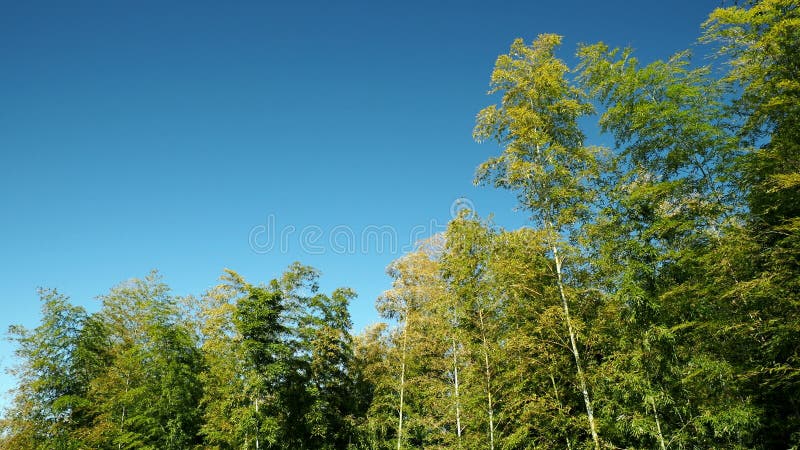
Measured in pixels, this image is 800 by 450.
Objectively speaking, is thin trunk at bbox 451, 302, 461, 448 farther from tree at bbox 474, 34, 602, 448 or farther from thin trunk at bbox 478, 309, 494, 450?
tree at bbox 474, 34, 602, 448

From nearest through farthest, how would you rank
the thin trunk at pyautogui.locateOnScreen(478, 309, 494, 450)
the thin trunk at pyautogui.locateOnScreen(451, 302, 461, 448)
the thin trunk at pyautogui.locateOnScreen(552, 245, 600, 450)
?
1. the thin trunk at pyautogui.locateOnScreen(552, 245, 600, 450)
2. the thin trunk at pyautogui.locateOnScreen(478, 309, 494, 450)
3. the thin trunk at pyautogui.locateOnScreen(451, 302, 461, 448)

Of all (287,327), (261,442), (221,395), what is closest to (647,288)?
→ (287,327)

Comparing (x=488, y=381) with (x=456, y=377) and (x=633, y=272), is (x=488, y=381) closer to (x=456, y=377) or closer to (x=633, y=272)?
(x=456, y=377)

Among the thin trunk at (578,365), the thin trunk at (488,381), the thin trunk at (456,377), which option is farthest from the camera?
the thin trunk at (456,377)

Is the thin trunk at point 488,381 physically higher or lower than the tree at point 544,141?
lower

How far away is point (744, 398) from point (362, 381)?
53.2 ft

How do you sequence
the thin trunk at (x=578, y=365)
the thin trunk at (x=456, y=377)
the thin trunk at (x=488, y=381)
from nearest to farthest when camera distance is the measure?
the thin trunk at (x=578, y=365) → the thin trunk at (x=488, y=381) → the thin trunk at (x=456, y=377)

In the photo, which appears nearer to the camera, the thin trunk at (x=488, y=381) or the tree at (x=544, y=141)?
the tree at (x=544, y=141)

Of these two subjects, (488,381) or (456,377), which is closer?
(488,381)

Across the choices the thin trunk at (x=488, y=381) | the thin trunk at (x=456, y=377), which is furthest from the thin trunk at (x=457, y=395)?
the thin trunk at (x=488, y=381)

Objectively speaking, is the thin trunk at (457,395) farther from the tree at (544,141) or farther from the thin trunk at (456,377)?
the tree at (544,141)

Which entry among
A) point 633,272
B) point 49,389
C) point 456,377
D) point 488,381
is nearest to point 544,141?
point 633,272

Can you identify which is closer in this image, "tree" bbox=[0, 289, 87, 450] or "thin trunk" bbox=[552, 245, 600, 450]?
"thin trunk" bbox=[552, 245, 600, 450]

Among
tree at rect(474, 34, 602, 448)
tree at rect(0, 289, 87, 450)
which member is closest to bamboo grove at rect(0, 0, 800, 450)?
tree at rect(474, 34, 602, 448)
